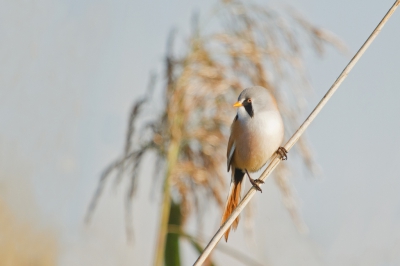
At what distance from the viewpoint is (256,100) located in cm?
181

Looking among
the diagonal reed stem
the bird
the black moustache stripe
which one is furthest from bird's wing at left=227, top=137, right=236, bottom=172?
the diagonal reed stem

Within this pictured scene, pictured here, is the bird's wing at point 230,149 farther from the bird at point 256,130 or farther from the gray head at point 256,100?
the gray head at point 256,100

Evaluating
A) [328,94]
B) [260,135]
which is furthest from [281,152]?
[328,94]

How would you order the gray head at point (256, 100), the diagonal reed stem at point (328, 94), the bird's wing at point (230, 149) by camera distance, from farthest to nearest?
the bird's wing at point (230, 149)
the gray head at point (256, 100)
the diagonal reed stem at point (328, 94)

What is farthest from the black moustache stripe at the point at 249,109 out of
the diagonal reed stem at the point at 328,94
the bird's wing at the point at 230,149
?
the diagonal reed stem at the point at 328,94

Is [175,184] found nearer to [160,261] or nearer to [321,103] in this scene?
[160,261]

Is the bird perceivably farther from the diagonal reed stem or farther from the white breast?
the diagonal reed stem

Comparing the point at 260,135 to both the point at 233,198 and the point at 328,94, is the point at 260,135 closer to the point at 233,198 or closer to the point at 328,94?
the point at 233,198

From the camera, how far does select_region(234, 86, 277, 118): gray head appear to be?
181 centimetres

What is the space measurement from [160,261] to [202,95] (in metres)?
0.70

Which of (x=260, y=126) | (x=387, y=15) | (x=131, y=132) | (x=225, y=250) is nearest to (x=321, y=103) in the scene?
(x=387, y=15)

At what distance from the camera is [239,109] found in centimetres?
186

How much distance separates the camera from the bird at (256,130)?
71.5 inches

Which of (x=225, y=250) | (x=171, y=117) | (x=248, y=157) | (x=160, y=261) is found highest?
(x=248, y=157)
